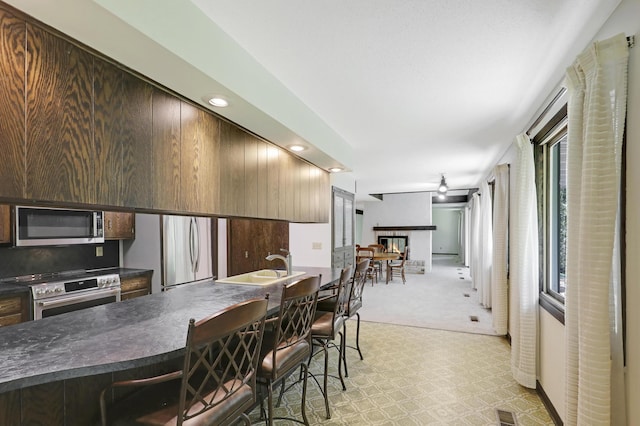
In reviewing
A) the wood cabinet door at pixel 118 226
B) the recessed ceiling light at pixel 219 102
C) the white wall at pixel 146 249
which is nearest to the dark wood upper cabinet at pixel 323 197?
the white wall at pixel 146 249

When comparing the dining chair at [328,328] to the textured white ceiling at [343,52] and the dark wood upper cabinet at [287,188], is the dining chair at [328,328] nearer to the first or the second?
the dark wood upper cabinet at [287,188]

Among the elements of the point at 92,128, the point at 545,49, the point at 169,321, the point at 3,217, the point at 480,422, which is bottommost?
the point at 480,422

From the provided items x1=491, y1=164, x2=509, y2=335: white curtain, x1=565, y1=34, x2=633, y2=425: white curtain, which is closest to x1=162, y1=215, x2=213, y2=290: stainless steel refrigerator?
x1=491, y1=164, x2=509, y2=335: white curtain

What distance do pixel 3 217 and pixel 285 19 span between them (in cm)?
308

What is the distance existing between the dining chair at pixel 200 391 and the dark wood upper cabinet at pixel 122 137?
2.69ft

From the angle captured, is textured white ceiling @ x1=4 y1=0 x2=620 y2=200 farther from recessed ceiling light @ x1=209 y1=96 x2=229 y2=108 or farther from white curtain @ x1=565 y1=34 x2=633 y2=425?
white curtain @ x1=565 y1=34 x2=633 y2=425

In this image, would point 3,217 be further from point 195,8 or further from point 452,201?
point 452,201

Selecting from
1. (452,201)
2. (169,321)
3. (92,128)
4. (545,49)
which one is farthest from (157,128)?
(452,201)

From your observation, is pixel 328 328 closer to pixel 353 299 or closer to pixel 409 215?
pixel 353 299

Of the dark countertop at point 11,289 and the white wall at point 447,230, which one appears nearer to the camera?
the dark countertop at point 11,289

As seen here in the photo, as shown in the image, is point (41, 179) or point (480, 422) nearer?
point (41, 179)

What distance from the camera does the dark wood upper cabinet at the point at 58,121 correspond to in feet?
4.01

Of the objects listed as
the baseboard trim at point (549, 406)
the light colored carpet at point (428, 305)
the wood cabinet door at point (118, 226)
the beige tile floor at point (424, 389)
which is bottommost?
the light colored carpet at point (428, 305)

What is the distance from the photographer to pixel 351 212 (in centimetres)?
656
